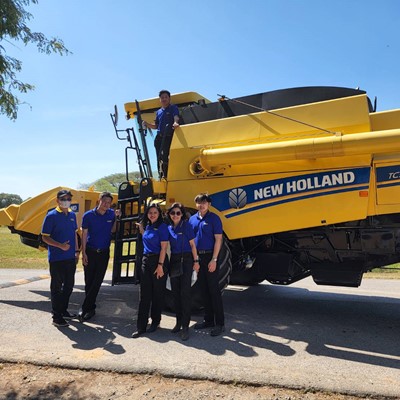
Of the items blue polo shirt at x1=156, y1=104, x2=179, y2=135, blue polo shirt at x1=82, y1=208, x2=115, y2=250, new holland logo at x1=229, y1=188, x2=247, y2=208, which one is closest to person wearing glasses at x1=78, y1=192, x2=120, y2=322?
blue polo shirt at x1=82, y1=208, x2=115, y2=250

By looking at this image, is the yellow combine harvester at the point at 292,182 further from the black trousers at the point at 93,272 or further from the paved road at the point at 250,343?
the paved road at the point at 250,343

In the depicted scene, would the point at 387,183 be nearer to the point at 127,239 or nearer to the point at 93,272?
the point at 127,239

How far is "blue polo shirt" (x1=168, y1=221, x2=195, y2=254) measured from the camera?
4695mm

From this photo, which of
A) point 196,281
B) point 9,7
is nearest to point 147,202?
point 196,281

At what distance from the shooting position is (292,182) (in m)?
4.90

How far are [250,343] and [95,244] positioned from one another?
242 cm

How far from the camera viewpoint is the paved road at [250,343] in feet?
11.8

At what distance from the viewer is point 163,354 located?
13.3 feet

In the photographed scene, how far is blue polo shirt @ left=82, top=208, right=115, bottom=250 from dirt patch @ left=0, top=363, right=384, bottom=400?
2.02 m

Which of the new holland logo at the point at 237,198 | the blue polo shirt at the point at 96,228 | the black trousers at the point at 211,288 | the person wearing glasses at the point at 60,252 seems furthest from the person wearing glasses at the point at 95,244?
the new holland logo at the point at 237,198

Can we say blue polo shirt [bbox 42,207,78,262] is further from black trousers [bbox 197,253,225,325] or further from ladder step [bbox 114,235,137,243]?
black trousers [bbox 197,253,225,325]

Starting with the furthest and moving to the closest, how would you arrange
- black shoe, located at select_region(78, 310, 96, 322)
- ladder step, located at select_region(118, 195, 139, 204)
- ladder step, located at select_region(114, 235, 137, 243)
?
ladder step, located at select_region(118, 195, 139, 204), ladder step, located at select_region(114, 235, 137, 243), black shoe, located at select_region(78, 310, 96, 322)

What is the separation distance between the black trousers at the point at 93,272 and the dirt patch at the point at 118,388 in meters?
1.86

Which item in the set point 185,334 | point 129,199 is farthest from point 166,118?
point 185,334
